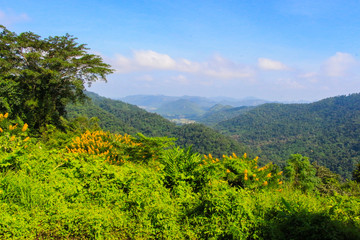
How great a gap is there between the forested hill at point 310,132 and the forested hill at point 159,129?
23344mm

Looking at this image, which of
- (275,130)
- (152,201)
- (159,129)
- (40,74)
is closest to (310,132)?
(275,130)

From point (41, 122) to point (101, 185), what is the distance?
31.4ft

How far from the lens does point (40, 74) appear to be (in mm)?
9680

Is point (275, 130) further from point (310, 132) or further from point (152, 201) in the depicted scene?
point (152, 201)

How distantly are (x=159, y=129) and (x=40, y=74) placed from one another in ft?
310

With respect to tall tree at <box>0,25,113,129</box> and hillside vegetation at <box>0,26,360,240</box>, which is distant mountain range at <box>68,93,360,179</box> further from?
hillside vegetation at <box>0,26,360,240</box>

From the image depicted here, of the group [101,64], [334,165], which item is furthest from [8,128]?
[334,165]

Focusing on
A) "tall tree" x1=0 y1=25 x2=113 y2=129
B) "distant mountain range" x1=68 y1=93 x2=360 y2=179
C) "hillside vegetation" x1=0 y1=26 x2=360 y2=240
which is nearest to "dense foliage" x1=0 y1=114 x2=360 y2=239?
"hillside vegetation" x1=0 y1=26 x2=360 y2=240

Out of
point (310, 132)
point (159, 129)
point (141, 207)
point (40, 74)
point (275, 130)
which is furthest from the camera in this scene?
point (275, 130)

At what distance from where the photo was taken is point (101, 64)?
1157cm

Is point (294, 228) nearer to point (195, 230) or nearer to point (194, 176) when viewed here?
point (195, 230)

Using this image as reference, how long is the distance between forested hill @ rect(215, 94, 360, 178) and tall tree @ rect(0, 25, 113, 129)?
257 ft

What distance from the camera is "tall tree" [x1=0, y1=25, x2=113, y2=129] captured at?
31.4 ft

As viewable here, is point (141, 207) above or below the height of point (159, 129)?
above
